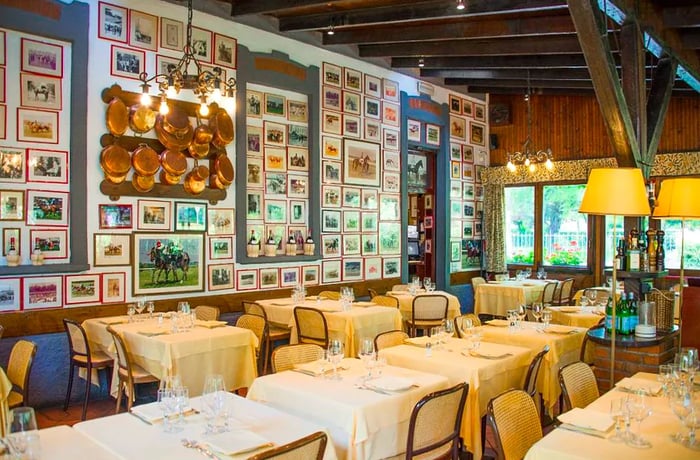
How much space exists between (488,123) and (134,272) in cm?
764

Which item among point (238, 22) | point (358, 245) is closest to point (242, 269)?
point (358, 245)

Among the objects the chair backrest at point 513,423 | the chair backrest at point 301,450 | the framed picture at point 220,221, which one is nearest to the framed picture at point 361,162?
the framed picture at point 220,221

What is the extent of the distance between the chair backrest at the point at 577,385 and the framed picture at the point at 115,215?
15.5 ft

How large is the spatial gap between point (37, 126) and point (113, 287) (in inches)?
68.6

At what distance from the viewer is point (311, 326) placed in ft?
20.5

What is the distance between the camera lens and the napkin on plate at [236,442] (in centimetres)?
240

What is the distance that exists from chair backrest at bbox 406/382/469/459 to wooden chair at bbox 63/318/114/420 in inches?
132

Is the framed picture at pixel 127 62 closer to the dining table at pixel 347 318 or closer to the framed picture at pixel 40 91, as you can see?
the framed picture at pixel 40 91

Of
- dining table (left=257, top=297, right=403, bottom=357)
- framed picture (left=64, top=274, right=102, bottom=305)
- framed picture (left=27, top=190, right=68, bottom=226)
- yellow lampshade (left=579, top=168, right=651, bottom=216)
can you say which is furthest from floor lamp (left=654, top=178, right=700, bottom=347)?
framed picture (left=27, top=190, right=68, bottom=226)

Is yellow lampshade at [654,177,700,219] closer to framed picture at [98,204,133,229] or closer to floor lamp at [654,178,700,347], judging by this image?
floor lamp at [654,178,700,347]

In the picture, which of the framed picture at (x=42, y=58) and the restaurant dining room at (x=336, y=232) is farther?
the framed picture at (x=42, y=58)

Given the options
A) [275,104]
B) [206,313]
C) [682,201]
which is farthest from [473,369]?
[275,104]

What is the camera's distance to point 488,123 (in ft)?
38.3

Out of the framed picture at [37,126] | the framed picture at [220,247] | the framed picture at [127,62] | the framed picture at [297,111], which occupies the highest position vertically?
the framed picture at [127,62]
